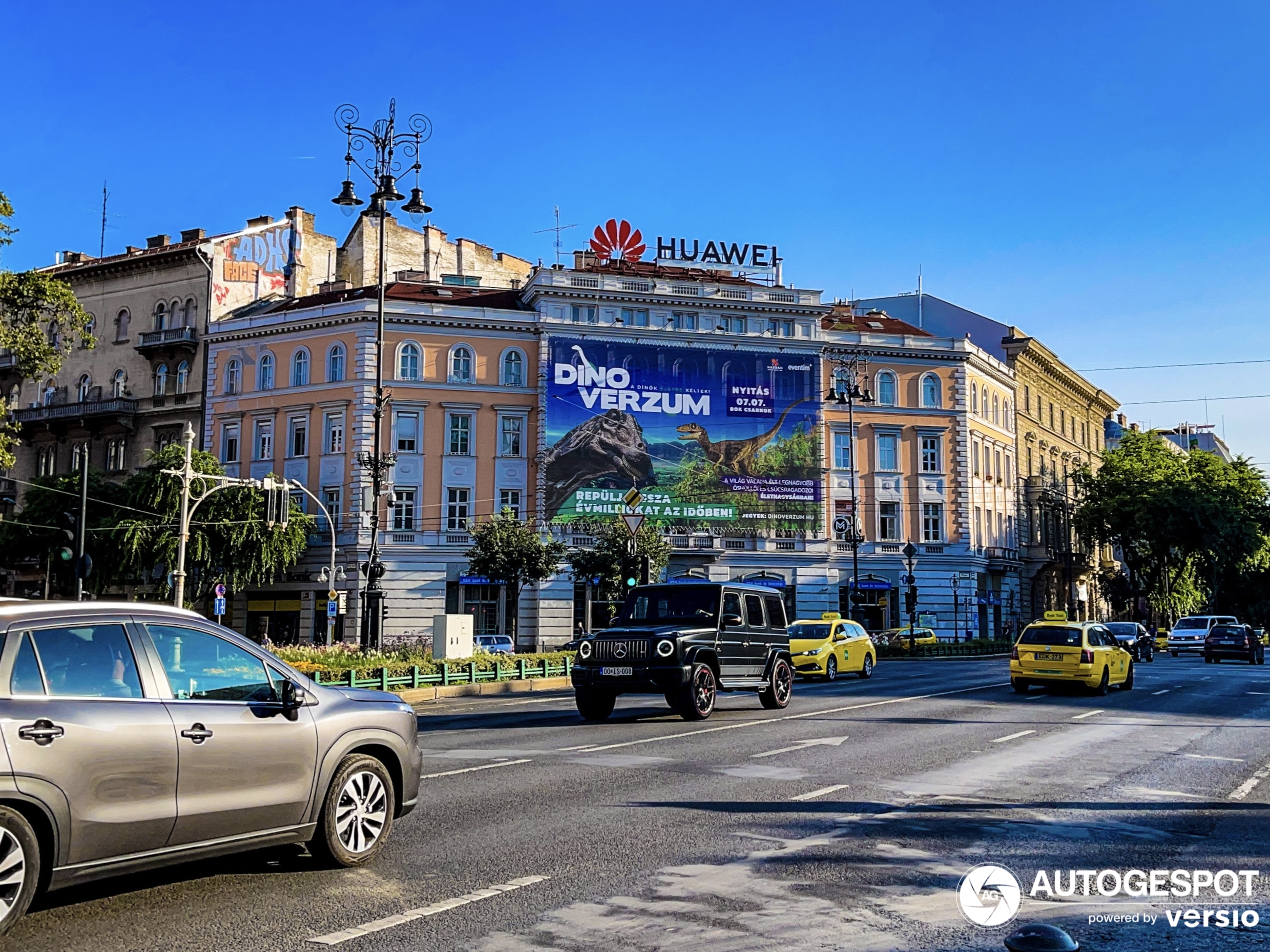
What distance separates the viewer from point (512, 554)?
152ft

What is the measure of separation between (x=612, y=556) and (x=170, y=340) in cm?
2596

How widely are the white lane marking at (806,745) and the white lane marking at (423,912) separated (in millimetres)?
6405

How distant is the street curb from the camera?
2388 cm

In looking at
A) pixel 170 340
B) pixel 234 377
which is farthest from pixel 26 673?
pixel 170 340

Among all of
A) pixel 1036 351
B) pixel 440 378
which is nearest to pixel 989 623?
pixel 1036 351

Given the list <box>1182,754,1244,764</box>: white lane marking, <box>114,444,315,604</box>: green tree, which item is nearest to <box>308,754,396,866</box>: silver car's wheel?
<box>1182,754,1244,764</box>: white lane marking

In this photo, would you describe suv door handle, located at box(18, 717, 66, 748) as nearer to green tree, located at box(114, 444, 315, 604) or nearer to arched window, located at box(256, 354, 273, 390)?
green tree, located at box(114, 444, 315, 604)

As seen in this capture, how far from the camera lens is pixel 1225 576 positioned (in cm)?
7888

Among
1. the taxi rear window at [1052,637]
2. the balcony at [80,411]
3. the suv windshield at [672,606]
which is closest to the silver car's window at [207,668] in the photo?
the suv windshield at [672,606]

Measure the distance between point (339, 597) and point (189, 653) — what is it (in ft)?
110

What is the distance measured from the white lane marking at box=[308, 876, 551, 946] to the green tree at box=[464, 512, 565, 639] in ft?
131

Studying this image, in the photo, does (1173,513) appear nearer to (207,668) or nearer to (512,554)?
(512,554)

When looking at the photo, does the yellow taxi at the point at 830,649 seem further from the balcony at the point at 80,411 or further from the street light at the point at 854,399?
the balcony at the point at 80,411

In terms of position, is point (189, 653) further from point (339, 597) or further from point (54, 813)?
point (339, 597)
